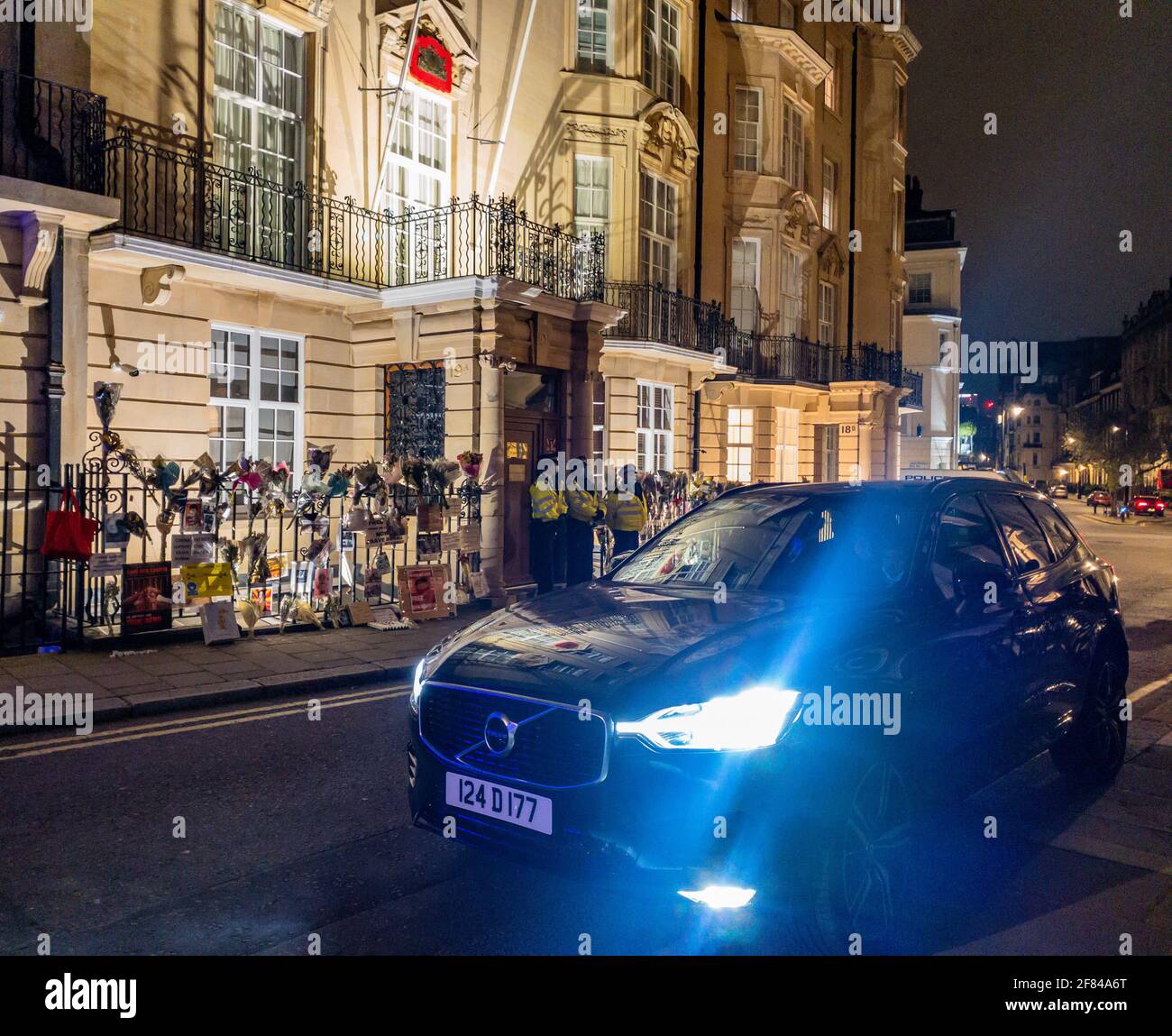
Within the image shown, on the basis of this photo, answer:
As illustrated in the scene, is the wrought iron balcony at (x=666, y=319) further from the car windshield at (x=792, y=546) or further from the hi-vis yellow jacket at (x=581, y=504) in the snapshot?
the car windshield at (x=792, y=546)

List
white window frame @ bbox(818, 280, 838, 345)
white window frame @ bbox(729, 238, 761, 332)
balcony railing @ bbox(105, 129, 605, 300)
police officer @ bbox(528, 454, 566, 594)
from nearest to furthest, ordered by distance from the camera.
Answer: balcony railing @ bbox(105, 129, 605, 300) < police officer @ bbox(528, 454, 566, 594) < white window frame @ bbox(729, 238, 761, 332) < white window frame @ bbox(818, 280, 838, 345)

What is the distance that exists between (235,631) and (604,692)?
772 cm

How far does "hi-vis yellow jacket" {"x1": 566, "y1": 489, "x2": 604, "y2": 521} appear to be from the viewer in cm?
1408

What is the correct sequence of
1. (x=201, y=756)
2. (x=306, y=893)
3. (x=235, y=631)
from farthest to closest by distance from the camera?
(x=235, y=631) < (x=201, y=756) < (x=306, y=893)

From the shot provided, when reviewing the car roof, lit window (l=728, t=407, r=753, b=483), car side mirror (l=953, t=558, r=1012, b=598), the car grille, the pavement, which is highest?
lit window (l=728, t=407, r=753, b=483)

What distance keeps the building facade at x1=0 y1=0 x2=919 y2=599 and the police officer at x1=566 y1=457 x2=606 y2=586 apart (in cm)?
98

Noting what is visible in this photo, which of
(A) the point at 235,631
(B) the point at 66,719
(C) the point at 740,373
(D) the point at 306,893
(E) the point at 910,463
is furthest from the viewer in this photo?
(E) the point at 910,463

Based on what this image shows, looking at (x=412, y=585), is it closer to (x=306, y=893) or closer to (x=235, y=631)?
(x=235, y=631)

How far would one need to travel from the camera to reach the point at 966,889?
14.1 feet

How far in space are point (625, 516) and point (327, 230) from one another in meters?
6.05

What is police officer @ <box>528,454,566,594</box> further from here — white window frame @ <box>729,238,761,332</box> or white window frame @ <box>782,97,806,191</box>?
white window frame @ <box>782,97,806,191</box>

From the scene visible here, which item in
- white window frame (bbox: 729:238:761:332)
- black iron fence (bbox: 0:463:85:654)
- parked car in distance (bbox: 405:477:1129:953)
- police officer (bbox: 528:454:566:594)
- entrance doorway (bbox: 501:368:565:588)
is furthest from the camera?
white window frame (bbox: 729:238:761:332)

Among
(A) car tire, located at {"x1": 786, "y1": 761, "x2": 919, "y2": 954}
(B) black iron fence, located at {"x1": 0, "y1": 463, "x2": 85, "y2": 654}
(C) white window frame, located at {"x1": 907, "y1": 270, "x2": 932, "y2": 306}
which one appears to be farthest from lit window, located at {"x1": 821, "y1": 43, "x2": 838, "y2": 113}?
(A) car tire, located at {"x1": 786, "y1": 761, "x2": 919, "y2": 954}

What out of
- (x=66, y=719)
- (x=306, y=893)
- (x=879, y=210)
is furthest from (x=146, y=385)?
(x=879, y=210)
